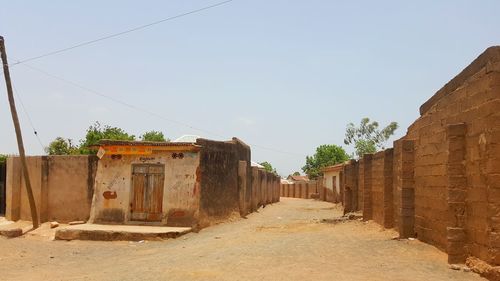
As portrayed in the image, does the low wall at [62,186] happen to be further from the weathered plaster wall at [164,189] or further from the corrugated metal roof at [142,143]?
the corrugated metal roof at [142,143]

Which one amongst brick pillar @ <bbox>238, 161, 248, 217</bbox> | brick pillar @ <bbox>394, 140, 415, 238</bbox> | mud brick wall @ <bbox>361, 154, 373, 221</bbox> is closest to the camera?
brick pillar @ <bbox>394, 140, 415, 238</bbox>

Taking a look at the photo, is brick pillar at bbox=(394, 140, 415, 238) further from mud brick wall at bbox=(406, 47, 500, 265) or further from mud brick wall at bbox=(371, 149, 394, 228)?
mud brick wall at bbox=(371, 149, 394, 228)

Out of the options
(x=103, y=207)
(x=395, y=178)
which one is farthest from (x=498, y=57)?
(x=103, y=207)

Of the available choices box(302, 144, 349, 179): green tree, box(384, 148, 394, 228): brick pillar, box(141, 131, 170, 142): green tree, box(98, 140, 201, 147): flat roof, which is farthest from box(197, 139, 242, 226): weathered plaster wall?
box(302, 144, 349, 179): green tree

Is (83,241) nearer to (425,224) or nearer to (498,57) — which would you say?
(425,224)

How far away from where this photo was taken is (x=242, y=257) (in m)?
10.4

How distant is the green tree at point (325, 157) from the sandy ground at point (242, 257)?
52.9m

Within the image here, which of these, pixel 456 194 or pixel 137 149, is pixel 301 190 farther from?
pixel 456 194

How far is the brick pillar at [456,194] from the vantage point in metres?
8.39

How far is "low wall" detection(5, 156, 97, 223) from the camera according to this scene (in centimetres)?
1816

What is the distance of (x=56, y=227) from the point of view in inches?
679

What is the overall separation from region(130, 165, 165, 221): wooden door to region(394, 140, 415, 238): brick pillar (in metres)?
8.18

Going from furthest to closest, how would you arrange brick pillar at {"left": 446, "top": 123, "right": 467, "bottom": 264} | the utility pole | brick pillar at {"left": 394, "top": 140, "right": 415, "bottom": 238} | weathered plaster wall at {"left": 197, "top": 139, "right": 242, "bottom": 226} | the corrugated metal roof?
1. the utility pole
2. weathered plaster wall at {"left": 197, "top": 139, "right": 242, "bottom": 226}
3. the corrugated metal roof
4. brick pillar at {"left": 394, "top": 140, "right": 415, "bottom": 238}
5. brick pillar at {"left": 446, "top": 123, "right": 467, "bottom": 264}

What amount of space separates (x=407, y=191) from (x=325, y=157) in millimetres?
57862
